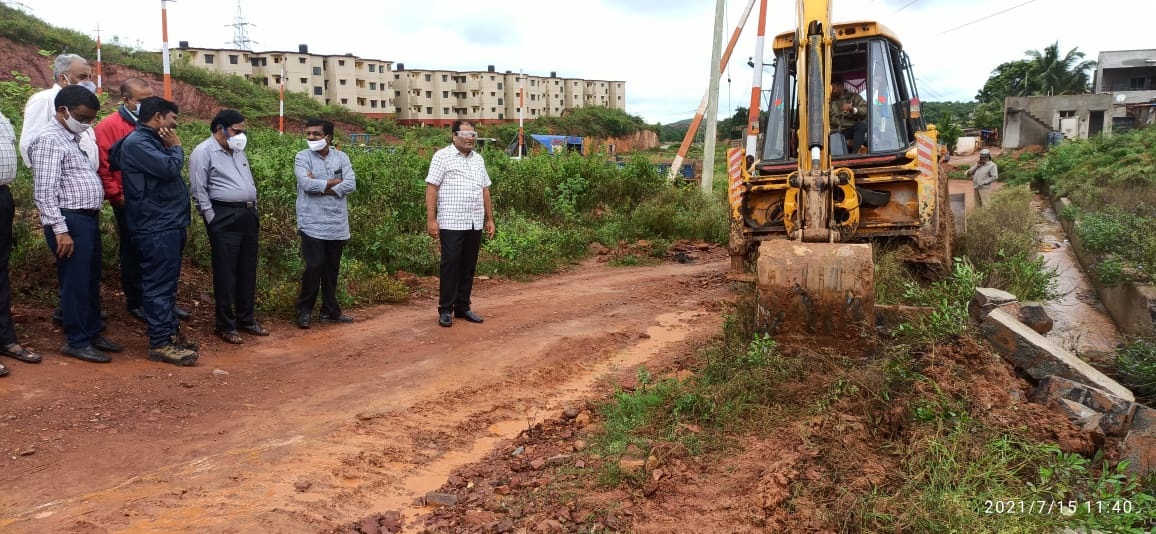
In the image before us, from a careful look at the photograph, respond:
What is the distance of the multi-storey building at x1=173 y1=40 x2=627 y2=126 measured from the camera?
175 feet

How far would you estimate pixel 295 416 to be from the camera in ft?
14.6

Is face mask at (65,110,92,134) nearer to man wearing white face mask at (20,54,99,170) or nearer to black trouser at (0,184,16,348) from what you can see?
man wearing white face mask at (20,54,99,170)

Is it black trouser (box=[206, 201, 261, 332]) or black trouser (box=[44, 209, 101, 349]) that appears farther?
black trouser (box=[206, 201, 261, 332])

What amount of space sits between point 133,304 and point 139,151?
150cm

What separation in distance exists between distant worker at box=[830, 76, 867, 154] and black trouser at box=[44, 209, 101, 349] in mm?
6137

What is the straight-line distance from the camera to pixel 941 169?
7.39m

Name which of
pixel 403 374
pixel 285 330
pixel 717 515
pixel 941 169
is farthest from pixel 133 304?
pixel 941 169

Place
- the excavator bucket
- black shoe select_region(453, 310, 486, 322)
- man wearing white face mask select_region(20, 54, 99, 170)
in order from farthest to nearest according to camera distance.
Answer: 1. black shoe select_region(453, 310, 486, 322)
2. man wearing white face mask select_region(20, 54, 99, 170)
3. the excavator bucket

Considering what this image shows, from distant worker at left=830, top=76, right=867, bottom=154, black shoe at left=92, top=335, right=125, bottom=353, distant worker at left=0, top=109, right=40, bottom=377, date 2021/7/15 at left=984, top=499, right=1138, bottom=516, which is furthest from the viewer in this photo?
distant worker at left=830, top=76, right=867, bottom=154

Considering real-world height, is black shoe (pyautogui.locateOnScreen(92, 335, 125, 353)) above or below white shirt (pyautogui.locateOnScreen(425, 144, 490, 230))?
below

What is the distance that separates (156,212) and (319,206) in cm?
142

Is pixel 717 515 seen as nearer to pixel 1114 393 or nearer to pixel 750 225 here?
pixel 1114 393

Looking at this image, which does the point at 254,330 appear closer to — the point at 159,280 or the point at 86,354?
the point at 159,280

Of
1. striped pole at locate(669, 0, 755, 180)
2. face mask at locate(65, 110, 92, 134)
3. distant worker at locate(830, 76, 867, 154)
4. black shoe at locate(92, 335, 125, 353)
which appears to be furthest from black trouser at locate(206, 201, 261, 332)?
striped pole at locate(669, 0, 755, 180)
